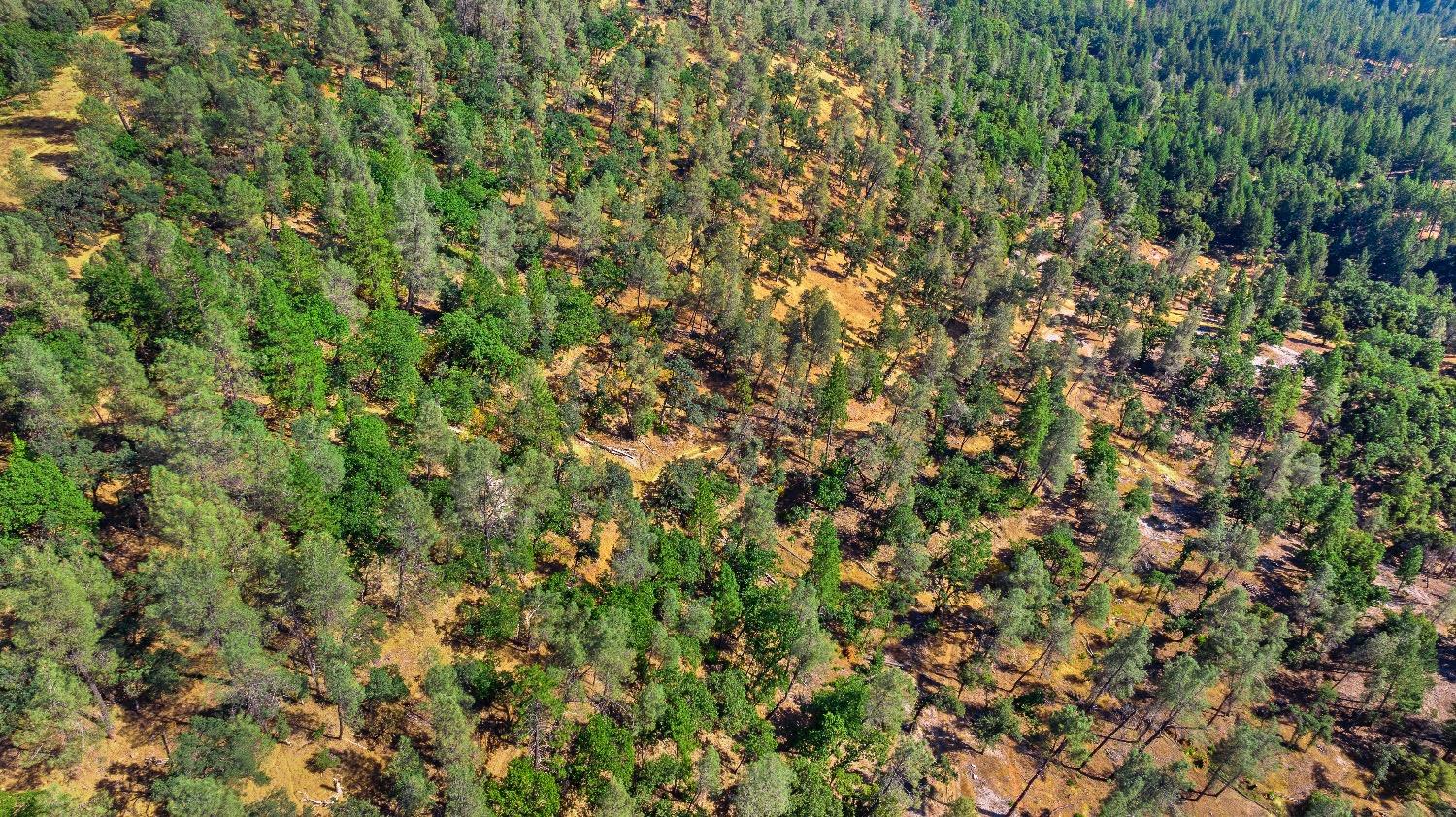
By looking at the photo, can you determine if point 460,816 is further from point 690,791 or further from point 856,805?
point 856,805

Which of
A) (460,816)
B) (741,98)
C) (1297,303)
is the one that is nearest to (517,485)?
(460,816)

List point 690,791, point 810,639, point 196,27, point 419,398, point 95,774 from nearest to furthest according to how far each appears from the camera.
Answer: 1. point 95,774
2. point 690,791
3. point 810,639
4. point 419,398
5. point 196,27

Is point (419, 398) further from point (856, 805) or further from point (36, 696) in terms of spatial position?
point (856, 805)

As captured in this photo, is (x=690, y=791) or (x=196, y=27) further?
(x=196, y=27)

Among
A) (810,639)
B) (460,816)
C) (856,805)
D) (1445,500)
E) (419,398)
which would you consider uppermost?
(419,398)

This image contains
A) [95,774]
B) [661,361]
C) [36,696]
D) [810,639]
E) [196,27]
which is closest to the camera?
[36,696]

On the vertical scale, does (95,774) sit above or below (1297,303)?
above
